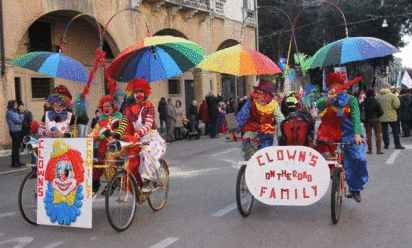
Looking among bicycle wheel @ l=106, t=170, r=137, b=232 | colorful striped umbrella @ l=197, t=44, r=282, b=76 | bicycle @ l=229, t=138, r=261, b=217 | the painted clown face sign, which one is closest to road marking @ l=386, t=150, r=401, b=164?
bicycle @ l=229, t=138, r=261, b=217

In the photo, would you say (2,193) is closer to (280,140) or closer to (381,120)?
(280,140)

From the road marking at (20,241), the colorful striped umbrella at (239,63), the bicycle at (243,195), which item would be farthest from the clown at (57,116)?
the bicycle at (243,195)

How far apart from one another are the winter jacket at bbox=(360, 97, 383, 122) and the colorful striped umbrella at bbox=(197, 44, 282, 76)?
772cm

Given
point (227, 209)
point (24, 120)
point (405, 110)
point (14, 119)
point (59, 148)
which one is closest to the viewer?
point (59, 148)

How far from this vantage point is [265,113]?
749 cm

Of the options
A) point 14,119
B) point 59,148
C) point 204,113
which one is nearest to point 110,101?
point 59,148

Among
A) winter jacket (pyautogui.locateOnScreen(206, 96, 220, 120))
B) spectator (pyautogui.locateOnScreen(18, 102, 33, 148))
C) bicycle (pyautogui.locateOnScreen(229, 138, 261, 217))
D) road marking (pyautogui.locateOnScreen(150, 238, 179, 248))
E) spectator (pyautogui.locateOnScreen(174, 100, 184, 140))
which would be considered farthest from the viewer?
winter jacket (pyautogui.locateOnScreen(206, 96, 220, 120))

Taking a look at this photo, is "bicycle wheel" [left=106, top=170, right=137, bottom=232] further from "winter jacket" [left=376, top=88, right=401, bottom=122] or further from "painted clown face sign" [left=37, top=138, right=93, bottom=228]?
"winter jacket" [left=376, top=88, right=401, bottom=122]

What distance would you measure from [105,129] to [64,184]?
0.82 m

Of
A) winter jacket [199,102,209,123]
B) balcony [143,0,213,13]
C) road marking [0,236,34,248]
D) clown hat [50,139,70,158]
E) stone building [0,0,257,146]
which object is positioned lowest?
road marking [0,236,34,248]

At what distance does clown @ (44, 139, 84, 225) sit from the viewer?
6.13m

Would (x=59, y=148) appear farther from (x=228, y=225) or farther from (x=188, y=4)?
(x=188, y=4)

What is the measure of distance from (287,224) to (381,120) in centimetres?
964

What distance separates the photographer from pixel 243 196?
22.7 ft
